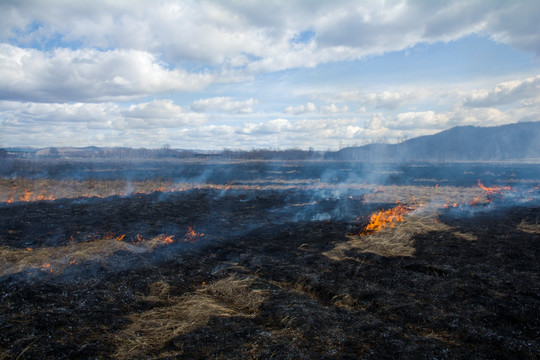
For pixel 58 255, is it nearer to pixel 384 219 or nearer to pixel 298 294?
pixel 298 294

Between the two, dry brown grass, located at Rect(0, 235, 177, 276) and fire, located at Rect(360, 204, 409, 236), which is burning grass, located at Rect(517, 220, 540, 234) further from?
dry brown grass, located at Rect(0, 235, 177, 276)

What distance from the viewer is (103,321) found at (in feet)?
16.1

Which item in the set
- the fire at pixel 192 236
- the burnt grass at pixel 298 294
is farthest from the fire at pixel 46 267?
the fire at pixel 192 236

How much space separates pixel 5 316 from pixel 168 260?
347 centimetres

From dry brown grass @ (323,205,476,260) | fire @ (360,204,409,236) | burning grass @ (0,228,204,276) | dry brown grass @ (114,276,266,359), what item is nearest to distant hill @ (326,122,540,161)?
fire @ (360,204,409,236)

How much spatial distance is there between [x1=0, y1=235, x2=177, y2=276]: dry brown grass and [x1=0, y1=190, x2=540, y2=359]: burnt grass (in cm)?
32

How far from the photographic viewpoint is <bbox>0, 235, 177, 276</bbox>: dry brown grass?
22.1ft

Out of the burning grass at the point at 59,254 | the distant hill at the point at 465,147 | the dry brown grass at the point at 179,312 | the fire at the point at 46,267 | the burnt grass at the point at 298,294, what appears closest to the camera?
the burnt grass at the point at 298,294

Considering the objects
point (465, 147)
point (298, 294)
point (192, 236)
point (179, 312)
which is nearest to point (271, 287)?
point (298, 294)

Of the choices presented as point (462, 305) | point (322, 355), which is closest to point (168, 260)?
point (322, 355)

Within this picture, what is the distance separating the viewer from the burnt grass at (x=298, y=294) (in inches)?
167

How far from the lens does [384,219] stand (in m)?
12.2

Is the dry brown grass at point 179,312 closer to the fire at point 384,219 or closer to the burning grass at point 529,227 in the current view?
the fire at point 384,219

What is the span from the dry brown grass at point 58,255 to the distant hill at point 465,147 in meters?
98.0
